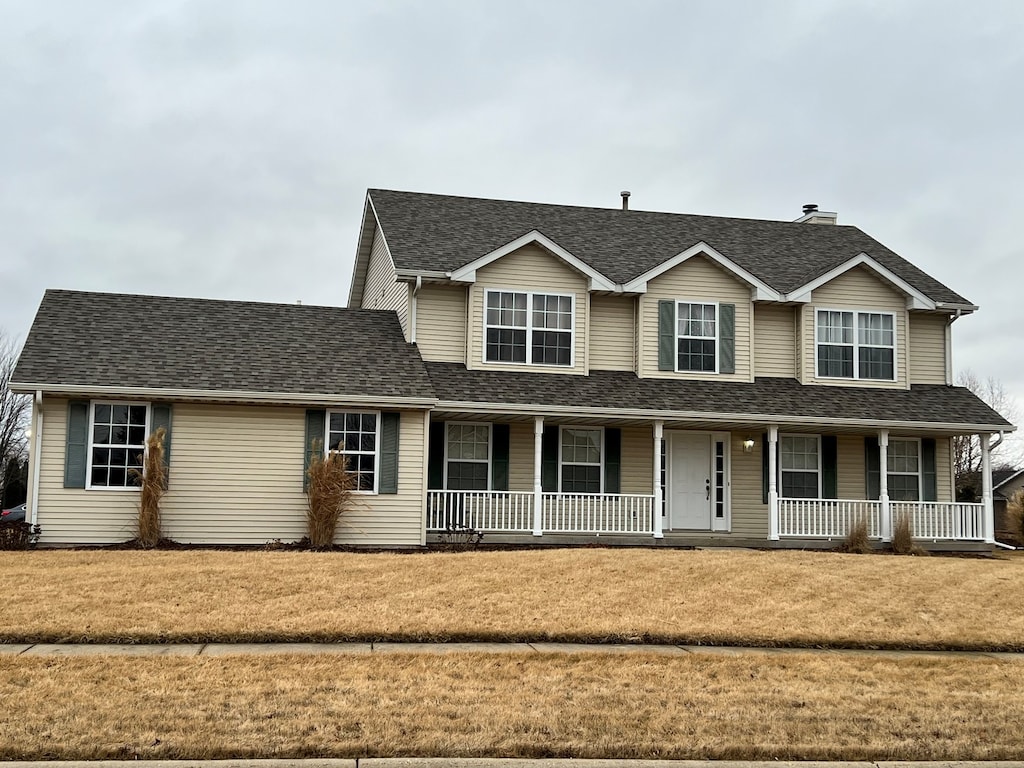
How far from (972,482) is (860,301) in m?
30.4

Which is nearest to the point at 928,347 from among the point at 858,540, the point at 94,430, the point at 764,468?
the point at 764,468

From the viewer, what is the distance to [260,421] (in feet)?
60.0

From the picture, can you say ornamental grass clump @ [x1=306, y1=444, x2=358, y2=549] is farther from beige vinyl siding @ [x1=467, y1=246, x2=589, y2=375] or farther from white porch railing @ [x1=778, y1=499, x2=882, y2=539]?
white porch railing @ [x1=778, y1=499, x2=882, y2=539]

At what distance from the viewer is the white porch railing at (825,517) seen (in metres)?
20.7

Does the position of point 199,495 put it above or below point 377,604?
above

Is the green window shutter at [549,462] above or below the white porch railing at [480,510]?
above

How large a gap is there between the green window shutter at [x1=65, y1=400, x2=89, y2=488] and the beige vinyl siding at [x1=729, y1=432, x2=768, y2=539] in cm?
1259

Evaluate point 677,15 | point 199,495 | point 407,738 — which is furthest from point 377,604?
point 677,15

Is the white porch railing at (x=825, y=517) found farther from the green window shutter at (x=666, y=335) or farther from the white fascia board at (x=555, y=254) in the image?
the white fascia board at (x=555, y=254)

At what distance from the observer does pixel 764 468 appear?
21.5m

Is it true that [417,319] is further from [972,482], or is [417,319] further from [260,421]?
[972,482]

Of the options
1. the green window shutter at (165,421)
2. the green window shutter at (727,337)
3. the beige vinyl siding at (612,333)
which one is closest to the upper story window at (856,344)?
the green window shutter at (727,337)

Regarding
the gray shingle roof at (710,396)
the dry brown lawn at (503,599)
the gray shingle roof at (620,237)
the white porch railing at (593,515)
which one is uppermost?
the gray shingle roof at (620,237)

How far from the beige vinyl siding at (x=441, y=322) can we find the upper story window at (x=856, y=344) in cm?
783
